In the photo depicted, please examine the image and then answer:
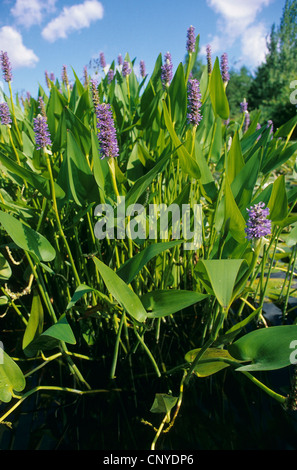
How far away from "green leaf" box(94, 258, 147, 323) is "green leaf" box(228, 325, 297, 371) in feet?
0.75

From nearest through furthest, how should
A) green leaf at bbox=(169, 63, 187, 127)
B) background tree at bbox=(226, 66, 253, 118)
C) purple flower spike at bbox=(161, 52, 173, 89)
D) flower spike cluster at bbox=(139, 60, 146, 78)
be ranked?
green leaf at bbox=(169, 63, 187, 127)
purple flower spike at bbox=(161, 52, 173, 89)
flower spike cluster at bbox=(139, 60, 146, 78)
background tree at bbox=(226, 66, 253, 118)

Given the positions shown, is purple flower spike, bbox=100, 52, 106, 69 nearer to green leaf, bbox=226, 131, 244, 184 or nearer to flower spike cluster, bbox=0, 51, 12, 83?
flower spike cluster, bbox=0, 51, 12, 83

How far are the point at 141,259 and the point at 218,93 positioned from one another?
0.58 m

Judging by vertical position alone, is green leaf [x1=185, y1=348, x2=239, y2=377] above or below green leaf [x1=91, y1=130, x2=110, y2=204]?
below

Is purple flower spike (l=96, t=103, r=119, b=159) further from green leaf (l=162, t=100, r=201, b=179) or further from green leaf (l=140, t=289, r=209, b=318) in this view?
green leaf (l=140, t=289, r=209, b=318)

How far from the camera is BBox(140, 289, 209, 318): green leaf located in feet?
2.36

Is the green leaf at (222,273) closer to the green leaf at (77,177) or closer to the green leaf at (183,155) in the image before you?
the green leaf at (183,155)

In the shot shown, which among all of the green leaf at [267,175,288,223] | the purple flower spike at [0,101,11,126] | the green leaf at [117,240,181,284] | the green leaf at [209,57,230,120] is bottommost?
the green leaf at [117,240,181,284]

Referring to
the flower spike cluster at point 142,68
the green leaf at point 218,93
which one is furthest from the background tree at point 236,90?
the green leaf at point 218,93

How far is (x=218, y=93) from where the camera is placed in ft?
3.22

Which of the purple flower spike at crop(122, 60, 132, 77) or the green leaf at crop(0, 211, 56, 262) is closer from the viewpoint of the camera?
the green leaf at crop(0, 211, 56, 262)

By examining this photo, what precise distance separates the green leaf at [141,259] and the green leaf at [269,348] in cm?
26

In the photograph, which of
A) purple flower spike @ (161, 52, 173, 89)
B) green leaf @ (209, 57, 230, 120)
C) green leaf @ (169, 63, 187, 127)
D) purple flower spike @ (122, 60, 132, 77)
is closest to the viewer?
green leaf @ (209, 57, 230, 120)

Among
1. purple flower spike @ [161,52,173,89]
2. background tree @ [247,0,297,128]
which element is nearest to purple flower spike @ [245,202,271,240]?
purple flower spike @ [161,52,173,89]
